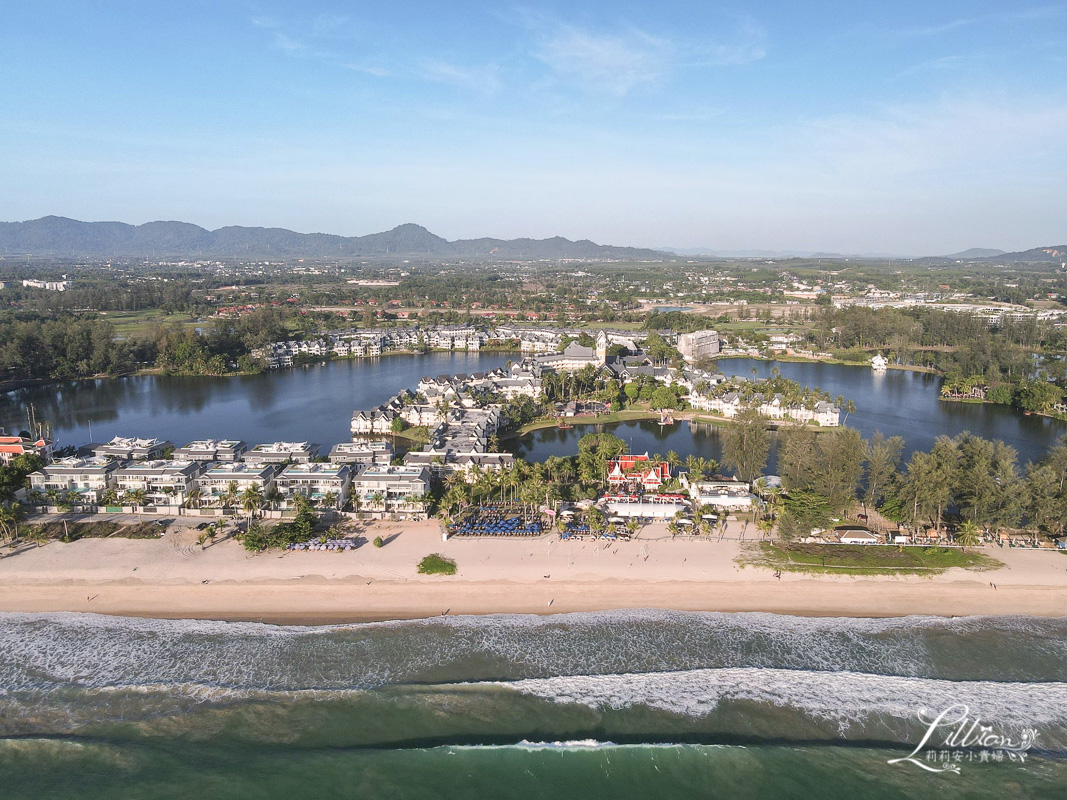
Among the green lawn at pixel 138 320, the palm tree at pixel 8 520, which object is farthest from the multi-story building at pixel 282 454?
the green lawn at pixel 138 320

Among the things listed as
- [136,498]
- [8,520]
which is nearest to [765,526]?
[136,498]

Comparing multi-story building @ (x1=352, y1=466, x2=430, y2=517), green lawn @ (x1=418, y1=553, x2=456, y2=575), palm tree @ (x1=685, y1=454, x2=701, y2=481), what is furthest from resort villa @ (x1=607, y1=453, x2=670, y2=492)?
green lawn @ (x1=418, y1=553, x2=456, y2=575)

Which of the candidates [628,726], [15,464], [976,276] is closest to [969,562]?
[628,726]

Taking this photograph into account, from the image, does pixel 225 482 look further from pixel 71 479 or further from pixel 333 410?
pixel 333 410

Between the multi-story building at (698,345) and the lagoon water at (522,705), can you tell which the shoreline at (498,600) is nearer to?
the lagoon water at (522,705)

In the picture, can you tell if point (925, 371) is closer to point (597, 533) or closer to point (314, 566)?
point (597, 533)
